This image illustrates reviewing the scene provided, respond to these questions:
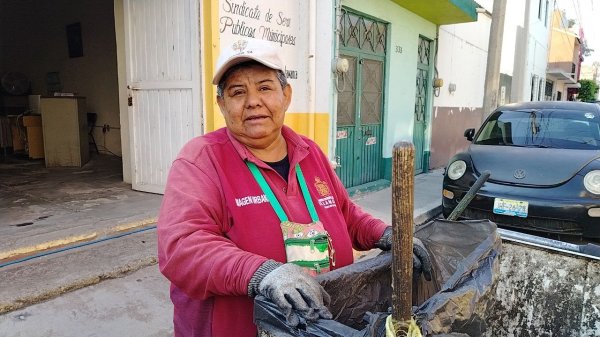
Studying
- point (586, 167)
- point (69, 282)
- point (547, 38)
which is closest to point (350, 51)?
point (586, 167)

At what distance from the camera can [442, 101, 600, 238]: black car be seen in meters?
4.47

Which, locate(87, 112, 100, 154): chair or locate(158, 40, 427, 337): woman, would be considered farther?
locate(87, 112, 100, 154): chair

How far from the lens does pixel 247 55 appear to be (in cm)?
159

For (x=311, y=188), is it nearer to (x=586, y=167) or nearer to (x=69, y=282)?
(x=69, y=282)

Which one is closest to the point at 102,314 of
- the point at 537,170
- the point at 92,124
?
the point at 537,170

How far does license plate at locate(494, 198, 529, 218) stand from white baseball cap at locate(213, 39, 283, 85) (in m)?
3.94

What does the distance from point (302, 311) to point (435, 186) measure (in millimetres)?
8128

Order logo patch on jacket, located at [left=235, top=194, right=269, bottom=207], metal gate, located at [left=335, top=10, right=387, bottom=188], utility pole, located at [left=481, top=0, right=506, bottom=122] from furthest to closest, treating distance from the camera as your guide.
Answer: utility pole, located at [left=481, top=0, right=506, bottom=122] < metal gate, located at [left=335, top=10, right=387, bottom=188] < logo patch on jacket, located at [left=235, top=194, right=269, bottom=207]

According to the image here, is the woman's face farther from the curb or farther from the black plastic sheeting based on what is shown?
the curb

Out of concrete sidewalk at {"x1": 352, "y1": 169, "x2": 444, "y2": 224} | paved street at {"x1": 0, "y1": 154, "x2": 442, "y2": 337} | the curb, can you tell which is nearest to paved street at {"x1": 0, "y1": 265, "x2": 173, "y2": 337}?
paved street at {"x1": 0, "y1": 154, "x2": 442, "y2": 337}

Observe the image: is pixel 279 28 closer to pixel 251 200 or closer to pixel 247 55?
pixel 247 55

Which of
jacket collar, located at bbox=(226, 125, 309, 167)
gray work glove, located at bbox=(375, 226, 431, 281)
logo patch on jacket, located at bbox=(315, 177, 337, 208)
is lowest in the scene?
gray work glove, located at bbox=(375, 226, 431, 281)

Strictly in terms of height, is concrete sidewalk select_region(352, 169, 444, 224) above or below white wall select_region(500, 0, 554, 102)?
below

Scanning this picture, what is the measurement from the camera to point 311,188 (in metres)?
1.84
